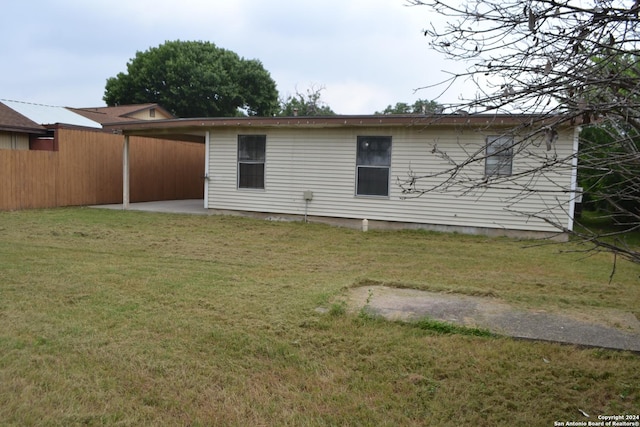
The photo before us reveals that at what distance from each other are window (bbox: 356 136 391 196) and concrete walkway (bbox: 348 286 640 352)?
6.11 metres

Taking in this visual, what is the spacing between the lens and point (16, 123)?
1514 centimetres

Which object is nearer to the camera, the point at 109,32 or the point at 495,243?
the point at 495,243

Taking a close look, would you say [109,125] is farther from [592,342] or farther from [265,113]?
[265,113]

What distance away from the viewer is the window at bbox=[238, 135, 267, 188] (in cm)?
1260

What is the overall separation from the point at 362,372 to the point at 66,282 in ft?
12.3

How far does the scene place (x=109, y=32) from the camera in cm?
2492

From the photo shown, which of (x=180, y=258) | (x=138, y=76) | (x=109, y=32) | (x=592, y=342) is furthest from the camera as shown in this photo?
(x=138, y=76)

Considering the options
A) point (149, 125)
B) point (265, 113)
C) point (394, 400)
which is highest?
point (265, 113)

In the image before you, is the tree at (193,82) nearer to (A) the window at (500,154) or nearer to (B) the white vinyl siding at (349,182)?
(B) the white vinyl siding at (349,182)

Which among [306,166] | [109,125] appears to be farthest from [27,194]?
[306,166]

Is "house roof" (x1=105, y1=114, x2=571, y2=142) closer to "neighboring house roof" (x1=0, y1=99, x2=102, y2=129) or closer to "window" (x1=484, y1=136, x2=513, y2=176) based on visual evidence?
"neighboring house roof" (x1=0, y1=99, x2=102, y2=129)

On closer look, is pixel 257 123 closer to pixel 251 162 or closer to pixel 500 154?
pixel 251 162

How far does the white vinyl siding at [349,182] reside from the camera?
34.5ft

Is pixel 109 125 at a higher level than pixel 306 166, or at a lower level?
higher
